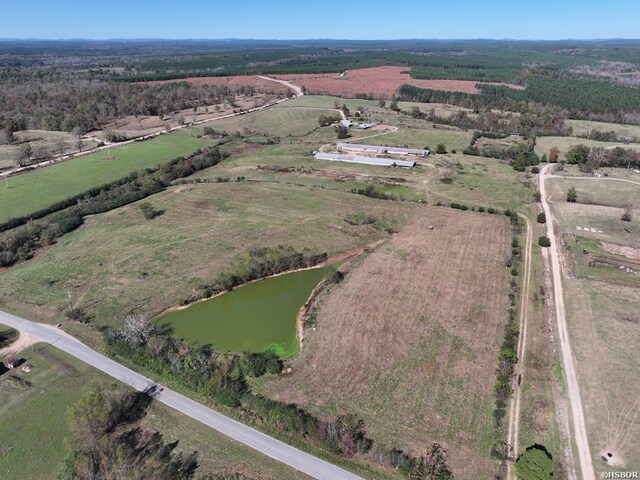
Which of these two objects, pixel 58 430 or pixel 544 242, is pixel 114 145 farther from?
pixel 544 242

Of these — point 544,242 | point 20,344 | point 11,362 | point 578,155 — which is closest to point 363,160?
point 578,155

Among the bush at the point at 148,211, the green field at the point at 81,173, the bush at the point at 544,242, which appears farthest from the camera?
the green field at the point at 81,173

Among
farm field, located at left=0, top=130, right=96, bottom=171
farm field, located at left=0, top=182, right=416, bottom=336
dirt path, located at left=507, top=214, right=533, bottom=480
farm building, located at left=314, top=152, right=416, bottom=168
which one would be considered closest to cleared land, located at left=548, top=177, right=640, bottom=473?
dirt path, located at left=507, top=214, right=533, bottom=480

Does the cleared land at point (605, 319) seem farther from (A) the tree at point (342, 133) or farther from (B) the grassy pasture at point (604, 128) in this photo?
(A) the tree at point (342, 133)

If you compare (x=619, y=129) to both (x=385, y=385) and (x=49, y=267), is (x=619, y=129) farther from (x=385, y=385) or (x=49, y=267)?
(x=49, y=267)

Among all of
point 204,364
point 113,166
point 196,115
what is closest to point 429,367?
point 204,364

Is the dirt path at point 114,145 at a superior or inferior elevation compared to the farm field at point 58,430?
superior

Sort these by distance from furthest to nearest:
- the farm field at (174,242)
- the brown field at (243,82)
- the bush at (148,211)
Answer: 1. the brown field at (243,82)
2. the bush at (148,211)
3. the farm field at (174,242)

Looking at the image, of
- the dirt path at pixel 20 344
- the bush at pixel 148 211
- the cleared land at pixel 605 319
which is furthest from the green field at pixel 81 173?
the cleared land at pixel 605 319
